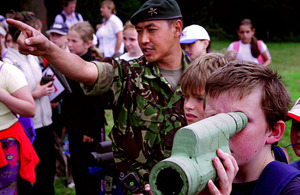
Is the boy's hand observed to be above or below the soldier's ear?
below

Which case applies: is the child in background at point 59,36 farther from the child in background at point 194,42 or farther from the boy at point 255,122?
the boy at point 255,122

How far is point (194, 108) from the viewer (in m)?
2.13

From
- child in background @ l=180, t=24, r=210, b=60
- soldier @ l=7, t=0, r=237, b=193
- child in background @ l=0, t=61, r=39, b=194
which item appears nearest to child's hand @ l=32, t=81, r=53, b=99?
child in background @ l=0, t=61, r=39, b=194

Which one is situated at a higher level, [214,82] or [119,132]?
[214,82]

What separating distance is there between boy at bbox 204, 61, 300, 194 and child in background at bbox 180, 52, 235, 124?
1.99 ft

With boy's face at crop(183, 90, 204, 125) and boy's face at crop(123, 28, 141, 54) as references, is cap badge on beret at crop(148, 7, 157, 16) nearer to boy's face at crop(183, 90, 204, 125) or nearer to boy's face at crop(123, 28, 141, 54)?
boy's face at crop(183, 90, 204, 125)

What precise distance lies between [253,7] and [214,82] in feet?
97.4

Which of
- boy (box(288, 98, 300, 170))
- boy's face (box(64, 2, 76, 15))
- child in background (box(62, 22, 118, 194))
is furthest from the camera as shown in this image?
boy's face (box(64, 2, 76, 15))

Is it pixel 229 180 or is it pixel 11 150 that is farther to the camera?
pixel 11 150

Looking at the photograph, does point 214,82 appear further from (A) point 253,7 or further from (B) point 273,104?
(A) point 253,7

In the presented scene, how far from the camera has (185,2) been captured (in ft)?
51.8

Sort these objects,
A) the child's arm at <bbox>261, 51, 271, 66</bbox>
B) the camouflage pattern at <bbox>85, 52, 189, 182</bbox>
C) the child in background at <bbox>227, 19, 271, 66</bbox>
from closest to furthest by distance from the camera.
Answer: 1. the camouflage pattern at <bbox>85, 52, 189, 182</bbox>
2. the child in background at <bbox>227, 19, 271, 66</bbox>
3. the child's arm at <bbox>261, 51, 271, 66</bbox>

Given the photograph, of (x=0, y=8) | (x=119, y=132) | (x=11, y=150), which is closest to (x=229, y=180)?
(x=119, y=132)

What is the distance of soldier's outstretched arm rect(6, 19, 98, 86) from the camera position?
1.88 meters
